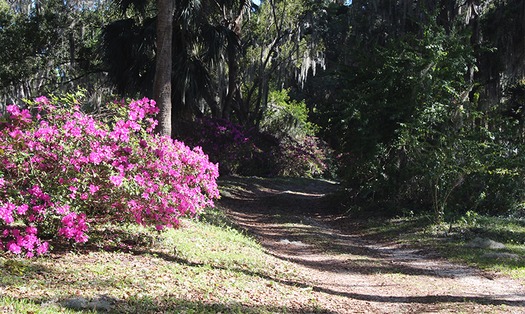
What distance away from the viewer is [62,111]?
6.37m

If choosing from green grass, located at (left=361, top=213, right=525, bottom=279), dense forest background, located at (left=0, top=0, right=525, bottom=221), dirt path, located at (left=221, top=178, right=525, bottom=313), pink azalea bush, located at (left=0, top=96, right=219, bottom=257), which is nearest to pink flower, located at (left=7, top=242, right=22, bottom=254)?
pink azalea bush, located at (left=0, top=96, right=219, bottom=257)

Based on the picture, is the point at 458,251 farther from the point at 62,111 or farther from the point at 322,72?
the point at 322,72

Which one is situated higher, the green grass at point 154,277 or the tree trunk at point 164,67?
the tree trunk at point 164,67

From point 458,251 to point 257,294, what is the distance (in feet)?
15.4

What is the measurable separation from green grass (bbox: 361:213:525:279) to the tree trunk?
528cm

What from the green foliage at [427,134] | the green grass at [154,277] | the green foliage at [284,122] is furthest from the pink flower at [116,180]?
the green foliage at [284,122]

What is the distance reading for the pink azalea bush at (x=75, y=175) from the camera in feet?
19.0

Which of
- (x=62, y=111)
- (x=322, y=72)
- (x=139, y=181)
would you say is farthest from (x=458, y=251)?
(x=322, y=72)

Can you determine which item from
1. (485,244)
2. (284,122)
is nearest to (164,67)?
(485,244)

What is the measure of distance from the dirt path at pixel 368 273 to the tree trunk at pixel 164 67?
9.85ft

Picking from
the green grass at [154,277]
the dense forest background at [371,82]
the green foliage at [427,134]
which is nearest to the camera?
the green grass at [154,277]

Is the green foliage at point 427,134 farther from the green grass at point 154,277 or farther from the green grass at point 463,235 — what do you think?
the green grass at point 154,277

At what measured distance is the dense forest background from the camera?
11.8 metres

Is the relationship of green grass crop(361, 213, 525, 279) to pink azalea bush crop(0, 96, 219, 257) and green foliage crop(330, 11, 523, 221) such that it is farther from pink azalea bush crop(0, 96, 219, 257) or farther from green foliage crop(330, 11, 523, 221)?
pink azalea bush crop(0, 96, 219, 257)
